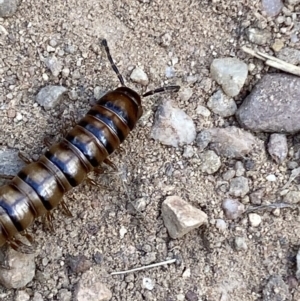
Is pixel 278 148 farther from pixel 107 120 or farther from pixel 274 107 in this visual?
pixel 107 120

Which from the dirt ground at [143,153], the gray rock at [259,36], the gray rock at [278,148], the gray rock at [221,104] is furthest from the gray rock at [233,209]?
the gray rock at [259,36]

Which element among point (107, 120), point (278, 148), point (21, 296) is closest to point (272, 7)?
point (278, 148)

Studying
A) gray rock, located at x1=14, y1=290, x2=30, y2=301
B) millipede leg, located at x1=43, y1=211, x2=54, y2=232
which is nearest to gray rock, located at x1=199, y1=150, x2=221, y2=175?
millipede leg, located at x1=43, y1=211, x2=54, y2=232

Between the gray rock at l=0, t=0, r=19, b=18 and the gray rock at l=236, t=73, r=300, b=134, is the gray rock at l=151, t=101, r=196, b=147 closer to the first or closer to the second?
the gray rock at l=236, t=73, r=300, b=134

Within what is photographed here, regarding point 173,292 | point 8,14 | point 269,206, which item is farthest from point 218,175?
point 8,14

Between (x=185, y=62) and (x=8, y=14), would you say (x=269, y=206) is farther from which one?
(x=8, y=14)
